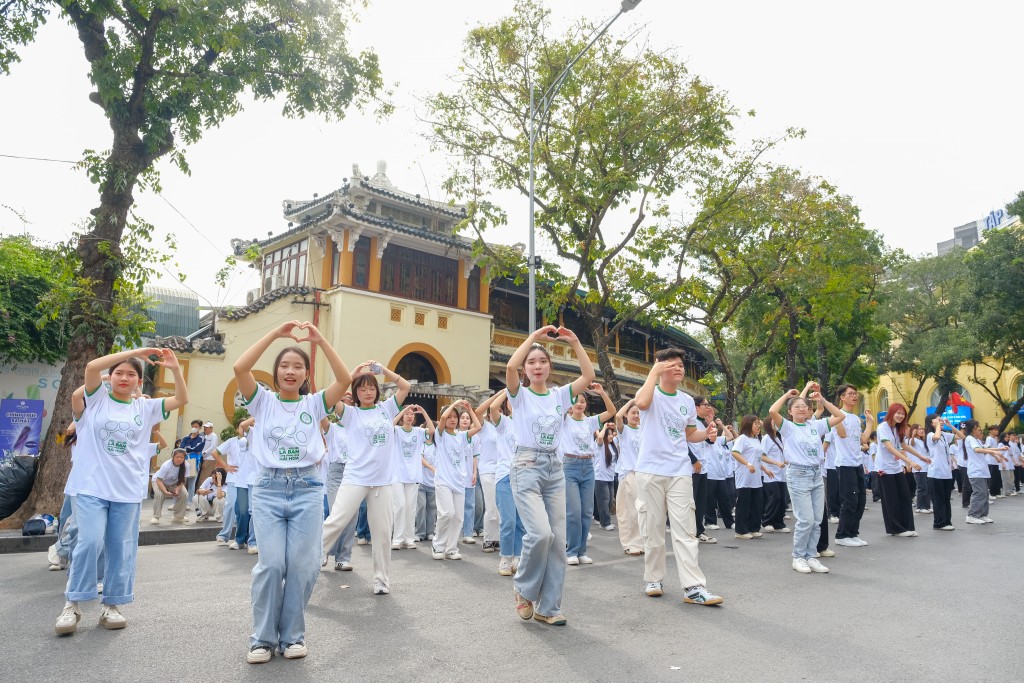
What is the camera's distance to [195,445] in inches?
604

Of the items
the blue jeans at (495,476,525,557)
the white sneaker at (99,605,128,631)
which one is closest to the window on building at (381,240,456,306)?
the blue jeans at (495,476,525,557)

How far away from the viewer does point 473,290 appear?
84.2 feet

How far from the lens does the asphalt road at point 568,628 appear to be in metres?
4.27

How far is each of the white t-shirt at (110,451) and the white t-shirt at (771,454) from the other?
9.42 metres

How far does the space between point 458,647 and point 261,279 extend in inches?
939

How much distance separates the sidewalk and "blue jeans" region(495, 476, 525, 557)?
505cm

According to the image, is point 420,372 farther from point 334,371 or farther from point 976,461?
point 334,371

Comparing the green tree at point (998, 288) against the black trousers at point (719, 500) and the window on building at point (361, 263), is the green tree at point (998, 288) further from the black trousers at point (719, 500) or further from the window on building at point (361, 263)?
the window on building at point (361, 263)

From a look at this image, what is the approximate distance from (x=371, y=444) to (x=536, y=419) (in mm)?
1736

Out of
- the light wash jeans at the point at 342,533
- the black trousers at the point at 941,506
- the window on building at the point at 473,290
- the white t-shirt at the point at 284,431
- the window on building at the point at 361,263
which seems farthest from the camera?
the window on building at the point at 473,290

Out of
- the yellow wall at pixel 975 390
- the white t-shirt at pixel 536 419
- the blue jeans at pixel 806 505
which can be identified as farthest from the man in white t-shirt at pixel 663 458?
the yellow wall at pixel 975 390

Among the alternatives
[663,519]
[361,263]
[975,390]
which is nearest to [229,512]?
[663,519]

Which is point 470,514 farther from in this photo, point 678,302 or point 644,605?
point 678,302

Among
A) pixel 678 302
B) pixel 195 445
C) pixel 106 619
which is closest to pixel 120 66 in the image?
pixel 195 445
